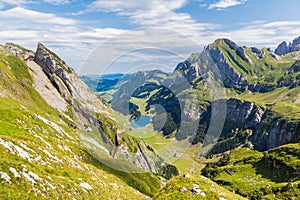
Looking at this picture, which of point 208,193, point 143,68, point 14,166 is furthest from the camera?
point 143,68

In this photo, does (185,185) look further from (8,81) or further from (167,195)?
(8,81)

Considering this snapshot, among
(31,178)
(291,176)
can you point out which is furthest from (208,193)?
(291,176)

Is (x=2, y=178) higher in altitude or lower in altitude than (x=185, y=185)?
higher

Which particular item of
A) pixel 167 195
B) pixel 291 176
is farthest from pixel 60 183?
pixel 291 176

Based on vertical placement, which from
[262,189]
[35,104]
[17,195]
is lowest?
[262,189]

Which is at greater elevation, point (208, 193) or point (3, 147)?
point (3, 147)

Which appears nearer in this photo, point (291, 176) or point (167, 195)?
point (167, 195)

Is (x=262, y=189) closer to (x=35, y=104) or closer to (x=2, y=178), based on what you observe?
(x=35, y=104)

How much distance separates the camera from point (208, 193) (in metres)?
30.4

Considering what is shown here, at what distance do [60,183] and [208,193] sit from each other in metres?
16.7

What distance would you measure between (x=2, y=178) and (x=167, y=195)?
55.6 feet

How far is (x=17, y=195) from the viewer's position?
2320 cm

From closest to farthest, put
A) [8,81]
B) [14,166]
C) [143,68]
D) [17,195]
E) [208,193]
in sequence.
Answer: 1. [17,195]
2. [14,166]
3. [208,193]
4. [143,68]
5. [8,81]

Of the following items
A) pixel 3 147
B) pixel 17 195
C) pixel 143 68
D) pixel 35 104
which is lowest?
pixel 35 104
